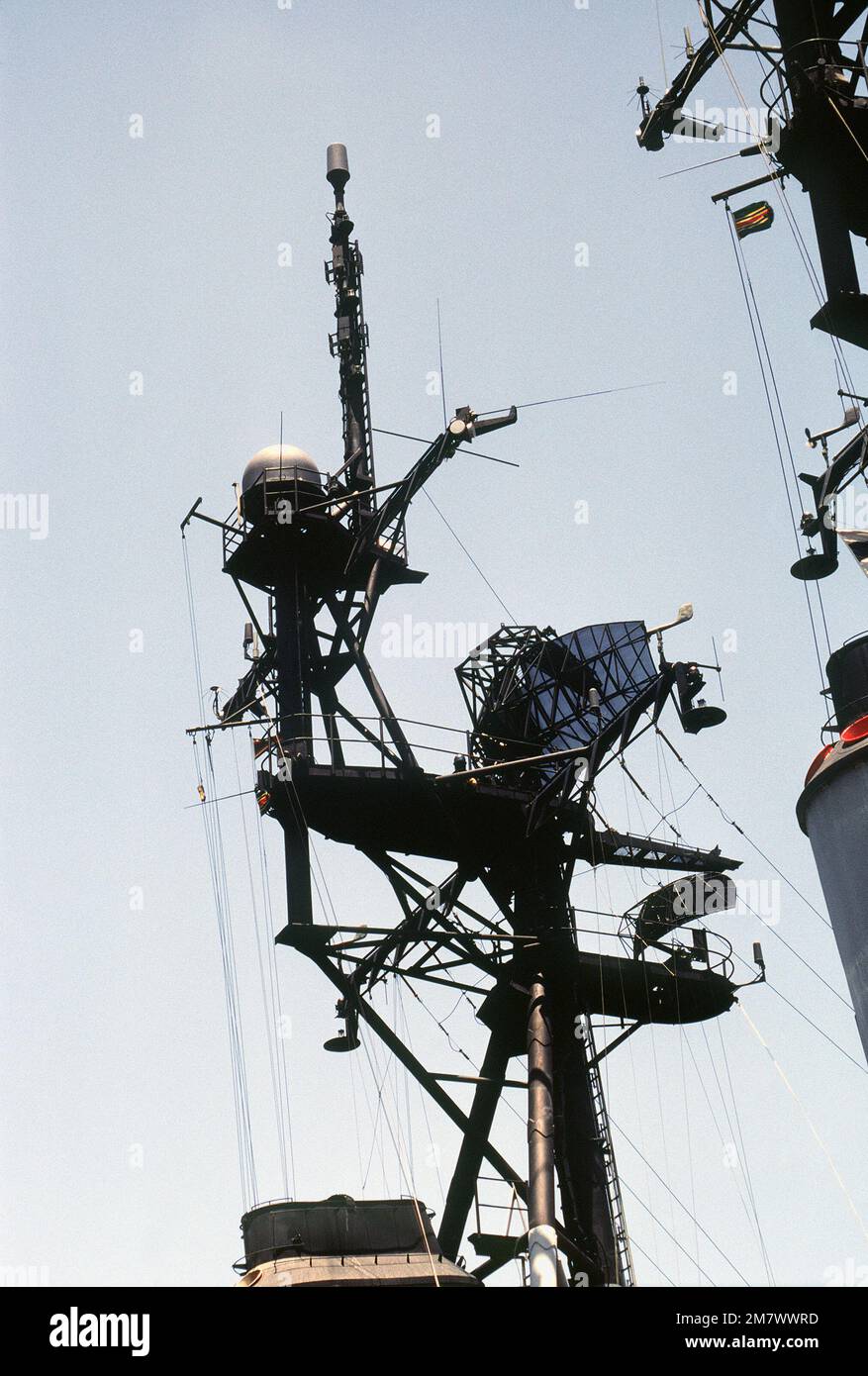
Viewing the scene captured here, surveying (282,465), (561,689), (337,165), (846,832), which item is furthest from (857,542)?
(337,165)

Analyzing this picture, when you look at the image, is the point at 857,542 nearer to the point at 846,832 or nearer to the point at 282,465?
the point at 846,832

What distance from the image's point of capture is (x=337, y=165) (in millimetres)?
35906

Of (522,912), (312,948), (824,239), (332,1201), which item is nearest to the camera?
(824,239)

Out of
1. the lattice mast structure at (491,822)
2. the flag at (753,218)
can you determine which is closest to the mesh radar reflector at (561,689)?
the lattice mast structure at (491,822)

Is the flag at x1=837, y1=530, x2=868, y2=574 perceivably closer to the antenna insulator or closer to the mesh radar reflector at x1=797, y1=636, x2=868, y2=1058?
the mesh radar reflector at x1=797, y1=636, x2=868, y2=1058

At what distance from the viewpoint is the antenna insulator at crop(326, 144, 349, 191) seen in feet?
118

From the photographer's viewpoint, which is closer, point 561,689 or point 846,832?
point 846,832

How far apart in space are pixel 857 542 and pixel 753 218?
17.9 feet

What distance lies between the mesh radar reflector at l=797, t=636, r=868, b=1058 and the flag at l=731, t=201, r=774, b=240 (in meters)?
7.74

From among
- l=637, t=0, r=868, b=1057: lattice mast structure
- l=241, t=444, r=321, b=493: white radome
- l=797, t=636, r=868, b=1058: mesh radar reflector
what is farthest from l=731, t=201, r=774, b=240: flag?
l=241, t=444, r=321, b=493: white radome
